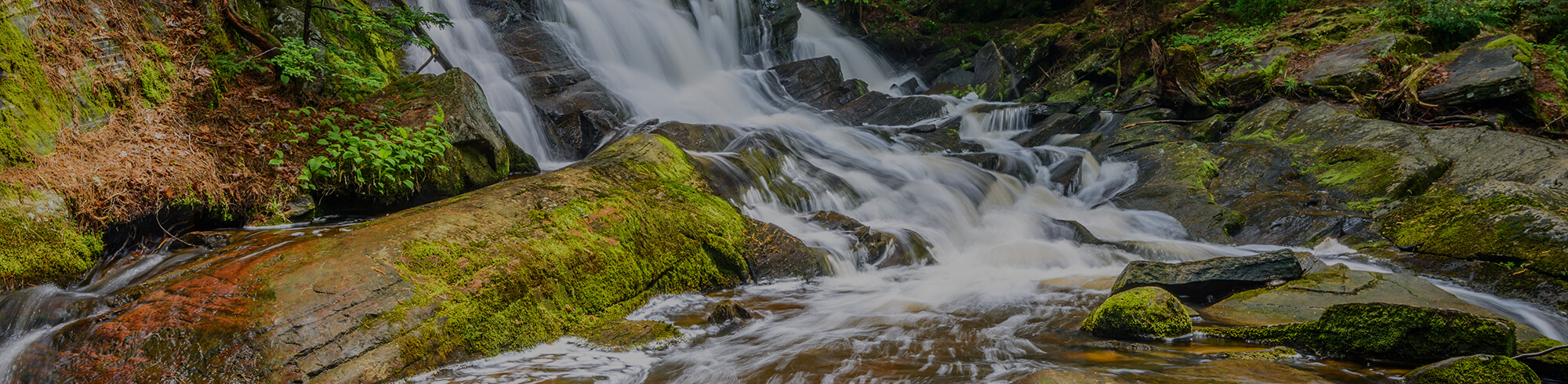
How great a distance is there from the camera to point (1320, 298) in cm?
443

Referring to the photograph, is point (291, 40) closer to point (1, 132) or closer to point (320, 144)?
point (320, 144)

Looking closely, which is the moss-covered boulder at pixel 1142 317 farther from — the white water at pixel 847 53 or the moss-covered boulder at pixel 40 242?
the white water at pixel 847 53

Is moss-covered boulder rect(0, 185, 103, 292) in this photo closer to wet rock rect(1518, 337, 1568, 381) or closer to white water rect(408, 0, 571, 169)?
white water rect(408, 0, 571, 169)

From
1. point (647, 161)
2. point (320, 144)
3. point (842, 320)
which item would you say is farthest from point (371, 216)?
point (842, 320)

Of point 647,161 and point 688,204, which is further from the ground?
point 647,161

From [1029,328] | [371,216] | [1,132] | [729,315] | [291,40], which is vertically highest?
[291,40]

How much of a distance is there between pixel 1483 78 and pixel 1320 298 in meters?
8.11

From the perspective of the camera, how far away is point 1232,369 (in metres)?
3.12

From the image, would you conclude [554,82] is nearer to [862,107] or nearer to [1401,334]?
[862,107]

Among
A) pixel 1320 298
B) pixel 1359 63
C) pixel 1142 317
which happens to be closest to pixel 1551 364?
pixel 1320 298

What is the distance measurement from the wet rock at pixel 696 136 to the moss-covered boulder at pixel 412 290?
400 cm

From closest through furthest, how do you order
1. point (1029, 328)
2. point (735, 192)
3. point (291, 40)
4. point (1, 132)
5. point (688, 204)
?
point (1, 132)
point (1029, 328)
point (291, 40)
point (688, 204)
point (735, 192)

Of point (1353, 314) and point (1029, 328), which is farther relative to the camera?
point (1029, 328)

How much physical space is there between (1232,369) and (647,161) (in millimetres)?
4936
